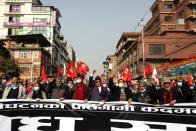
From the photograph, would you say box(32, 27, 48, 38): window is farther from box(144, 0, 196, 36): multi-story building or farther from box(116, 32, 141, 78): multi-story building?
box(144, 0, 196, 36): multi-story building

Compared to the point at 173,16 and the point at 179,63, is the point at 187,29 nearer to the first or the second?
the point at 173,16

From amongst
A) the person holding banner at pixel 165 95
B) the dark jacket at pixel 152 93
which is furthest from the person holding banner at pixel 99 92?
the person holding banner at pixel 165 95

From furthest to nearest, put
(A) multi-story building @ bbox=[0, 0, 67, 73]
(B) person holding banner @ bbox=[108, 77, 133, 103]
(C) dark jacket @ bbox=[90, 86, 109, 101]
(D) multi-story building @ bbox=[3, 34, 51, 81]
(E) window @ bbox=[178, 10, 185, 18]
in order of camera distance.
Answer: (A) multi-story building @ bbox=[0, 0, 67, 73], (E) window @ bbox=[178, 10, 185, 18], (D) multi-story building @ bbox=[3, 34, 51, 81], (B) person holding banner @ bbox=[108, 77, 133, 103], (C) dark jacket @ bbox=[90, 86, 109, 101]

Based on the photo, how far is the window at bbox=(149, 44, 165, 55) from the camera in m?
50.4

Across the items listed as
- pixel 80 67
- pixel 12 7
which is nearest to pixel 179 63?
pixel 80 67

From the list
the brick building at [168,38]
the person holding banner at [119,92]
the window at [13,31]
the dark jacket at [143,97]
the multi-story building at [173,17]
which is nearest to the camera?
the dark jacket at [143,97]

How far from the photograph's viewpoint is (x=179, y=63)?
22.8 metres

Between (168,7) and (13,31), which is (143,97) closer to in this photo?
(168,7)

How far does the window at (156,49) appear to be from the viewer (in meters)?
50.4

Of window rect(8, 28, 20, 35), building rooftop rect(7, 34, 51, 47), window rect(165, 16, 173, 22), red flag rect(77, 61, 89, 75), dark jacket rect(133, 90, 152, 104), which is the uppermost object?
window rect(165, 16, 173, 22)

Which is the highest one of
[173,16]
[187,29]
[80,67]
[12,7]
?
[12,7]

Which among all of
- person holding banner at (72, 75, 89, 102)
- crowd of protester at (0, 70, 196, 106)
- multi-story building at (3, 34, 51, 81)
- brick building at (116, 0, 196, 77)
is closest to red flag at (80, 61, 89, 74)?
crowd of protester at (0, 70, 196, 106)

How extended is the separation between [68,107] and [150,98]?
9.86 feet

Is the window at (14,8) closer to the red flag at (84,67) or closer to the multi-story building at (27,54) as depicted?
the multi-story building at (27,54)
